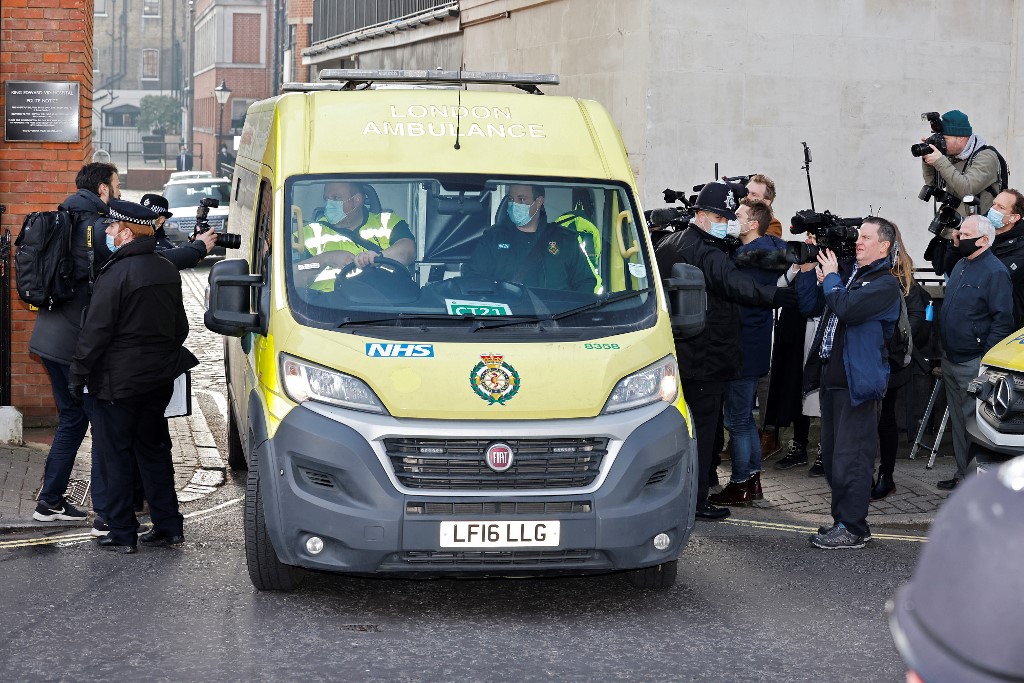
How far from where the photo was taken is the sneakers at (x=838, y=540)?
26.3 ft

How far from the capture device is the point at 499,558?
20.4 ft

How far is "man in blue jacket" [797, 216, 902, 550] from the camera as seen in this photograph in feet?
25.4

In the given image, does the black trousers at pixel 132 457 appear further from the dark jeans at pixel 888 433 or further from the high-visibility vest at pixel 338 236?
the dark jeans at pixel 888 433

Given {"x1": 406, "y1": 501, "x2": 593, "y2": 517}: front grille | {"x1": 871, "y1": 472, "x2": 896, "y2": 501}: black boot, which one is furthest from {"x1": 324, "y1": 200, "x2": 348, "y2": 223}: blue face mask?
{"x1": 871, "y1": 472, "x2": 896, "y2": 501}: black boot

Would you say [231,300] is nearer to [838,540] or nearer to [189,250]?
[189,250]

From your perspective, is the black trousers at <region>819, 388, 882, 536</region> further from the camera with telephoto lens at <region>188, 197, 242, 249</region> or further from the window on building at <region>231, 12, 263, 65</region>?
the window on building at <region>231, 12, 263, 65</region>

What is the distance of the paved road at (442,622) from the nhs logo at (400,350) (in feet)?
3.86

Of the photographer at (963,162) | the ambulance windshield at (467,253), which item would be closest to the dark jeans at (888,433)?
the photographer at (963,162)

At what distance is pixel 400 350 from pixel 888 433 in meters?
4.33

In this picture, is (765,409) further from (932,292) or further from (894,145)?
(894,145)

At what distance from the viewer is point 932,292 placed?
1166cm

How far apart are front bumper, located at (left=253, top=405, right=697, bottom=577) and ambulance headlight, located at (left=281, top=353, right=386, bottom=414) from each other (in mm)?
57

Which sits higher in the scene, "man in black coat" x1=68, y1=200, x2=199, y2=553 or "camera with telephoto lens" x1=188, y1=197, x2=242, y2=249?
"camera with telephoto lens" x1=188, y1=197, x2=242, y2=249

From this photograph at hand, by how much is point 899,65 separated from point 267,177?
9.10 metres
